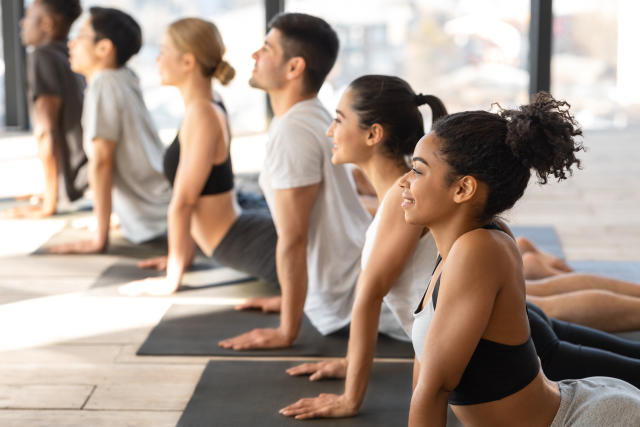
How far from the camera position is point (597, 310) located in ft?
8.02

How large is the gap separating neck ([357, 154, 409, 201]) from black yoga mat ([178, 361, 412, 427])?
520 millimetres

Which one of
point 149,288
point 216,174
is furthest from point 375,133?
point 149,288

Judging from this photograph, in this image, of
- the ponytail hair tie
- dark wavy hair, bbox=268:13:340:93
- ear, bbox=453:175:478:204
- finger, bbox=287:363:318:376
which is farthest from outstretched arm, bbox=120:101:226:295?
ear, bbox=453:175:478:204

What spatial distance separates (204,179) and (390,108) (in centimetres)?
113

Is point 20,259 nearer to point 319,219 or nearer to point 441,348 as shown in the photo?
point 319,219

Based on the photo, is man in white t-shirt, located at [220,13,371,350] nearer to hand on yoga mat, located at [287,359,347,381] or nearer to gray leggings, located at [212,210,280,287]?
hand on yoga mat, located at [287,359,347,381]

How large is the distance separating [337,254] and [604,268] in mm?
1327

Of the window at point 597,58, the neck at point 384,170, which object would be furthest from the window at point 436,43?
the neck at point 384,170

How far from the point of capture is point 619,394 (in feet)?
5.06

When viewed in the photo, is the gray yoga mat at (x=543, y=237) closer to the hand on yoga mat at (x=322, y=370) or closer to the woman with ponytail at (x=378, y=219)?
the hand on yoga mat at (x=322, y=370)

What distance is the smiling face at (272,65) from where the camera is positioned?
8.02 ft

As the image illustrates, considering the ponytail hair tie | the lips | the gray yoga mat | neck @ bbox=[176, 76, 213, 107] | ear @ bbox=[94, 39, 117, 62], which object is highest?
ear @ bbox=[94, 39, 117, 62]

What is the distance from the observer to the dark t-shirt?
4020 millimetres

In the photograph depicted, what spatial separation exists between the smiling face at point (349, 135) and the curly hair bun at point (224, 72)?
104cm
